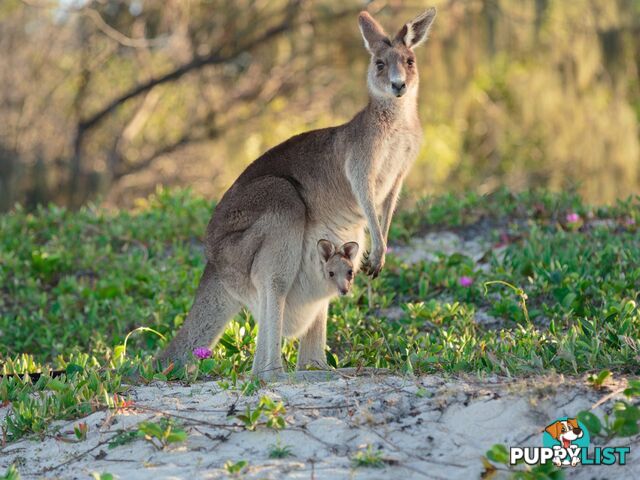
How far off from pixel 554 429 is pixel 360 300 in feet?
10.4

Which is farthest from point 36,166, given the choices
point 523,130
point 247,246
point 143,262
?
point 523,130

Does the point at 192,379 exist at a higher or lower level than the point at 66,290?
lower

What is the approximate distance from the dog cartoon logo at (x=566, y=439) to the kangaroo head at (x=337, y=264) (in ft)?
5.27

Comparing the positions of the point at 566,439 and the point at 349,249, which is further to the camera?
the point at 349,249

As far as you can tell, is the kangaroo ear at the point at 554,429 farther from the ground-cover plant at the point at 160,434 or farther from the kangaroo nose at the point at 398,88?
the kangaroo nose at the point at 398,88

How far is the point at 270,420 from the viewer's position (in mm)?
3984

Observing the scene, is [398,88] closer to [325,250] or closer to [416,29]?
[416,29]

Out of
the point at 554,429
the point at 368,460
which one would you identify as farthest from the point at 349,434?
the point at 554,429

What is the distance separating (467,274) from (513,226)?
1202 millimetres

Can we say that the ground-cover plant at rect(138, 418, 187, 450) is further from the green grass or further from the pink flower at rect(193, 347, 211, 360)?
the pink flower at rect(193, 347, 211, 360)

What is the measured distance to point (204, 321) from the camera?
5.41 metres

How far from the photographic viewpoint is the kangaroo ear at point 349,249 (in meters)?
5.36

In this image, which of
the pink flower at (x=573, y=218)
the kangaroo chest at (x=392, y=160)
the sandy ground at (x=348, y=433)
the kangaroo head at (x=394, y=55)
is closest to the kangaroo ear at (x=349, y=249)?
the kangaroo chest at (x=392, y=160)

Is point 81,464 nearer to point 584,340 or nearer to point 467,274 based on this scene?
point 584,340
